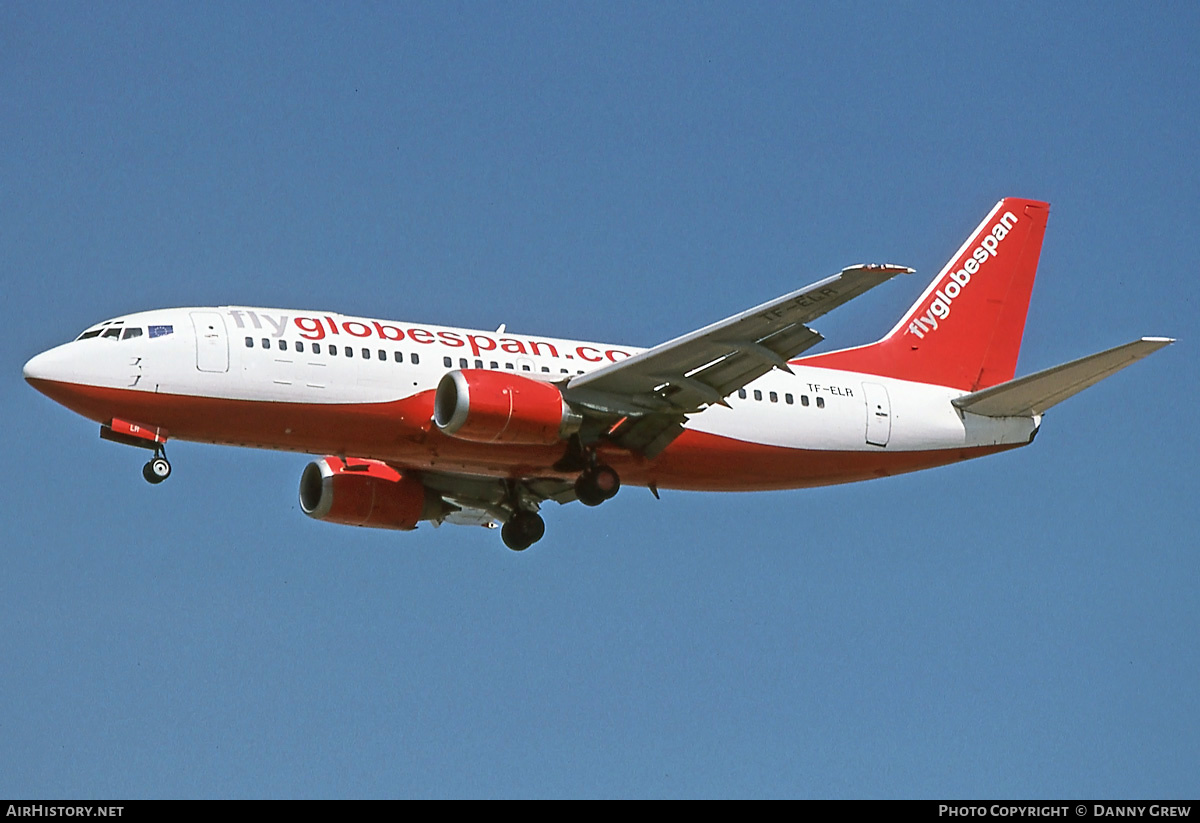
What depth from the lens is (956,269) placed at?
4478cm

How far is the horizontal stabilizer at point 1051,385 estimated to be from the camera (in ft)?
115

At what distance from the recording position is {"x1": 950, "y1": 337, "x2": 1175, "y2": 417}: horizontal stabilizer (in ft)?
115

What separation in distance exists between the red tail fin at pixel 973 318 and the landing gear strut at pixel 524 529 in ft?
26.5

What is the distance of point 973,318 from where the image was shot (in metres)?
44.0

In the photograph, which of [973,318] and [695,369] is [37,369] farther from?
[973,318]

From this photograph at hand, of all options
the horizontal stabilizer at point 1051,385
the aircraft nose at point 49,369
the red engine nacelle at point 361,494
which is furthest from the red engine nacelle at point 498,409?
the horizontal stabilizer at point 1051,385

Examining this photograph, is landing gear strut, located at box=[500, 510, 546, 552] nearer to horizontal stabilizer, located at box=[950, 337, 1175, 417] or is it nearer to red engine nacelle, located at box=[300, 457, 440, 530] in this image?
red engine nacelle, located at box=[300, 457, 440, 530]

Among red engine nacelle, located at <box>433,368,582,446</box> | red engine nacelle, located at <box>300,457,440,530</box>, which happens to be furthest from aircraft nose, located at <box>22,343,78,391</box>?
red engine nacelle, located at <box>300,457,440,530</box>

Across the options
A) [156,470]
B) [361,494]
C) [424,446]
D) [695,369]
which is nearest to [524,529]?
[361,494]

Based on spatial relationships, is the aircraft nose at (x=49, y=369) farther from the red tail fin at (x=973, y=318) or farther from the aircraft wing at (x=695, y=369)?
the red tail fin at (x=973, y=318)

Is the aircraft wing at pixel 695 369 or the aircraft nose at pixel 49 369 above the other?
the aircraft wing at pixel 695 369
